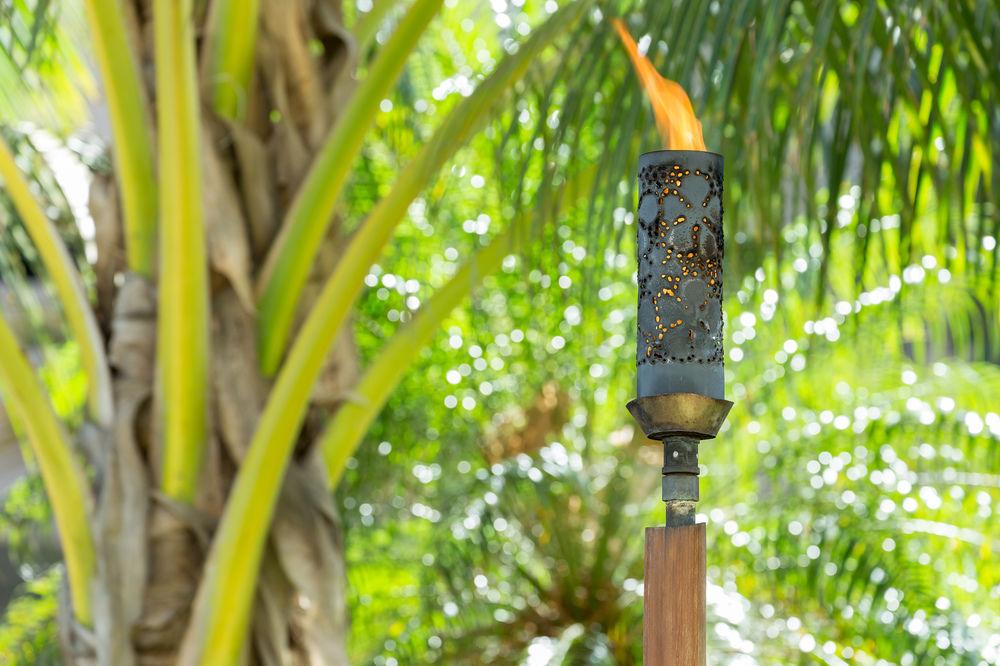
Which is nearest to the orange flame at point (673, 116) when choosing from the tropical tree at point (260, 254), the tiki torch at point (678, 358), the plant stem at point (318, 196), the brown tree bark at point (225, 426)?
the tiki torch at point (678, 358)

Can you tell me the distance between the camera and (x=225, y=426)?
2.33 metres

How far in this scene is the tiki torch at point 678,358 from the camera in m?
1.13

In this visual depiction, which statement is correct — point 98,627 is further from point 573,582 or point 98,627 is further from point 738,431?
point 738,431

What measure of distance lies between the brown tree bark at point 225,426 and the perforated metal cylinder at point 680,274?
1248mm

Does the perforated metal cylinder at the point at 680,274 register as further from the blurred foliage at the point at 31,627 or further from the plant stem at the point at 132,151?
the blurred foliage at the point at 31,627

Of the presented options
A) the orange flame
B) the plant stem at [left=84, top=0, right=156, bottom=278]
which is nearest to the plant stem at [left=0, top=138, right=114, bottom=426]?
the plant stem at [left=84, top=0, right=156, bottom=278]

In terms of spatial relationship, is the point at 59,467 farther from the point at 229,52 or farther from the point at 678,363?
the point at 678,363

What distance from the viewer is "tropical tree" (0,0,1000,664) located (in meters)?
2.03

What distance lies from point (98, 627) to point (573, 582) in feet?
7.50

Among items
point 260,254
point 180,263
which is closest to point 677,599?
point 180,263

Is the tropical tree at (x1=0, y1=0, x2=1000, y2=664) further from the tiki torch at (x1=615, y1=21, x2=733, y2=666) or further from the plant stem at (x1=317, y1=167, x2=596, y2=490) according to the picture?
the tiki torch at (x1=615, y1=21, x2=733, y2=666)

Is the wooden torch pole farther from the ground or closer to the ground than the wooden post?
farther from the ground

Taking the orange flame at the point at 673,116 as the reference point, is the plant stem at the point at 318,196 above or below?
above

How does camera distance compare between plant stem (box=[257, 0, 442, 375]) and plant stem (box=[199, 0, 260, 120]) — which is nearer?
plant stem (box=[257, 0, 442, 375])
